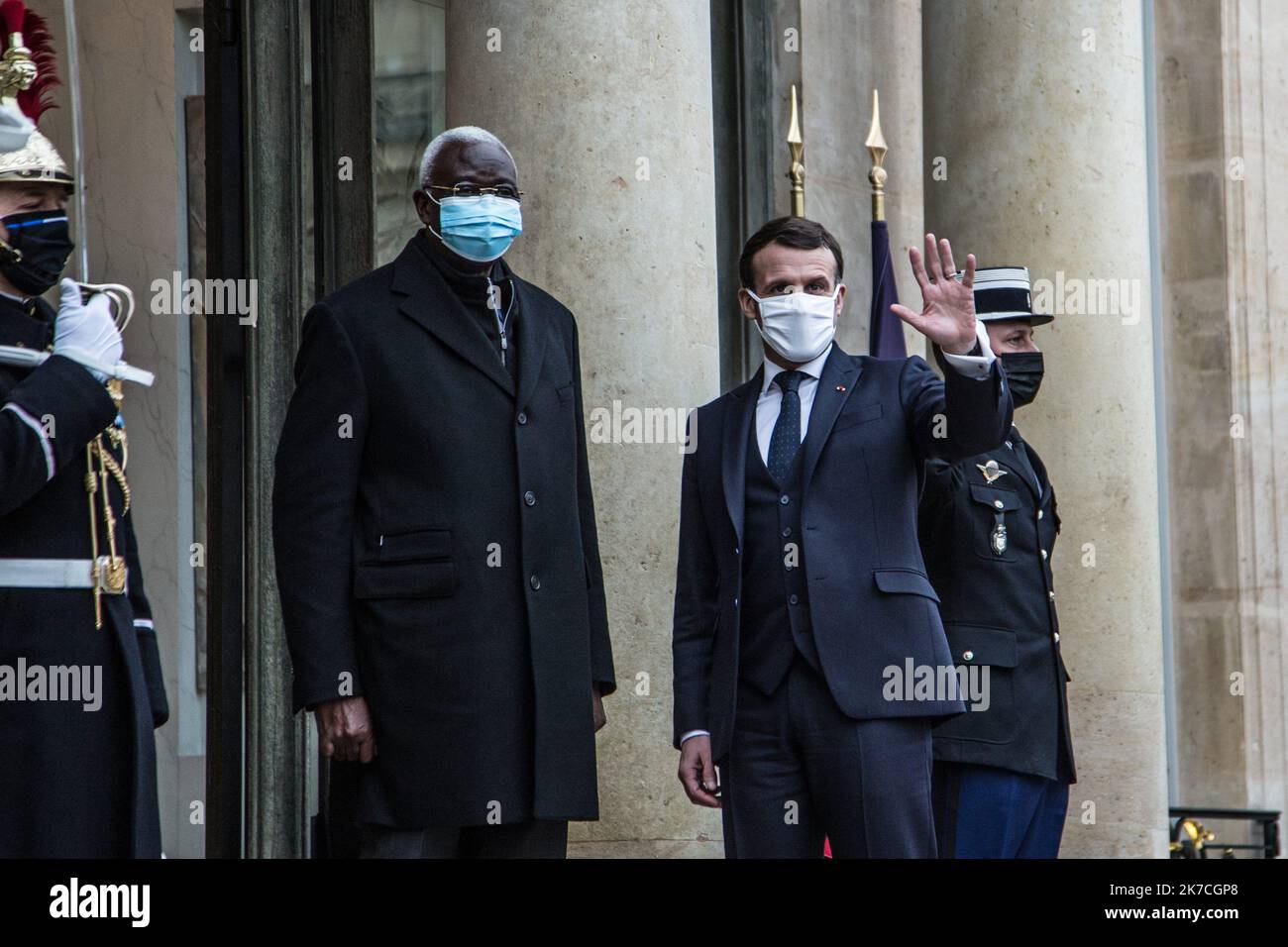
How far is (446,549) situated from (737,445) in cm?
91

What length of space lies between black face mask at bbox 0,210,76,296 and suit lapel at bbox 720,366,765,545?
1799mm

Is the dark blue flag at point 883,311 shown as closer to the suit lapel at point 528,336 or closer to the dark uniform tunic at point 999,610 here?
the dark uniform tunic at point 999,610

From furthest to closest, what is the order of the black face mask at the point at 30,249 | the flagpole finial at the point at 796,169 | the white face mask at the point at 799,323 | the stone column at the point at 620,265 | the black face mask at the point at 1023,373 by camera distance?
the flagpole finial at the point at 796,169
the black face mask at the point at 1023,373
the stone column at the point at 620,265
the white face mask at the point at 799,323
the black face mask at the point at 30,249

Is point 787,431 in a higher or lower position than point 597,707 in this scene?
higher

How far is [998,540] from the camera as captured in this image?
6.91m

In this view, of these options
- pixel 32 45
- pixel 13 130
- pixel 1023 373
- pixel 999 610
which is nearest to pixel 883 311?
pixel 1023 373

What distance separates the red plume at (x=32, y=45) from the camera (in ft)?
18.9

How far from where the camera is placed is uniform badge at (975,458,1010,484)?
697 cm

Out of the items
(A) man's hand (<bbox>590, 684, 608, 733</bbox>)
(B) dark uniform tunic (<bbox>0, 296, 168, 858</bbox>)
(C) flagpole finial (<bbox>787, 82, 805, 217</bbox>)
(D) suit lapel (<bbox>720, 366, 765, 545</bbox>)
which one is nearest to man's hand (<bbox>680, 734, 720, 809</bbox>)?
(A) man's hand (<bbox>590, 684, 608, 733</bbox>)

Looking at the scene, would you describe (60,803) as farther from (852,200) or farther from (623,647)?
(852,200)

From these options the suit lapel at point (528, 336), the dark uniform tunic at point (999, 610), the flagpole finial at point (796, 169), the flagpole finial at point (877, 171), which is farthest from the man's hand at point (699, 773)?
the flagpole finial at point (877, 171)

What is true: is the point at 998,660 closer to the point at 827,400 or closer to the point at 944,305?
the point at 827,400

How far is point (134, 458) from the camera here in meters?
7.91
